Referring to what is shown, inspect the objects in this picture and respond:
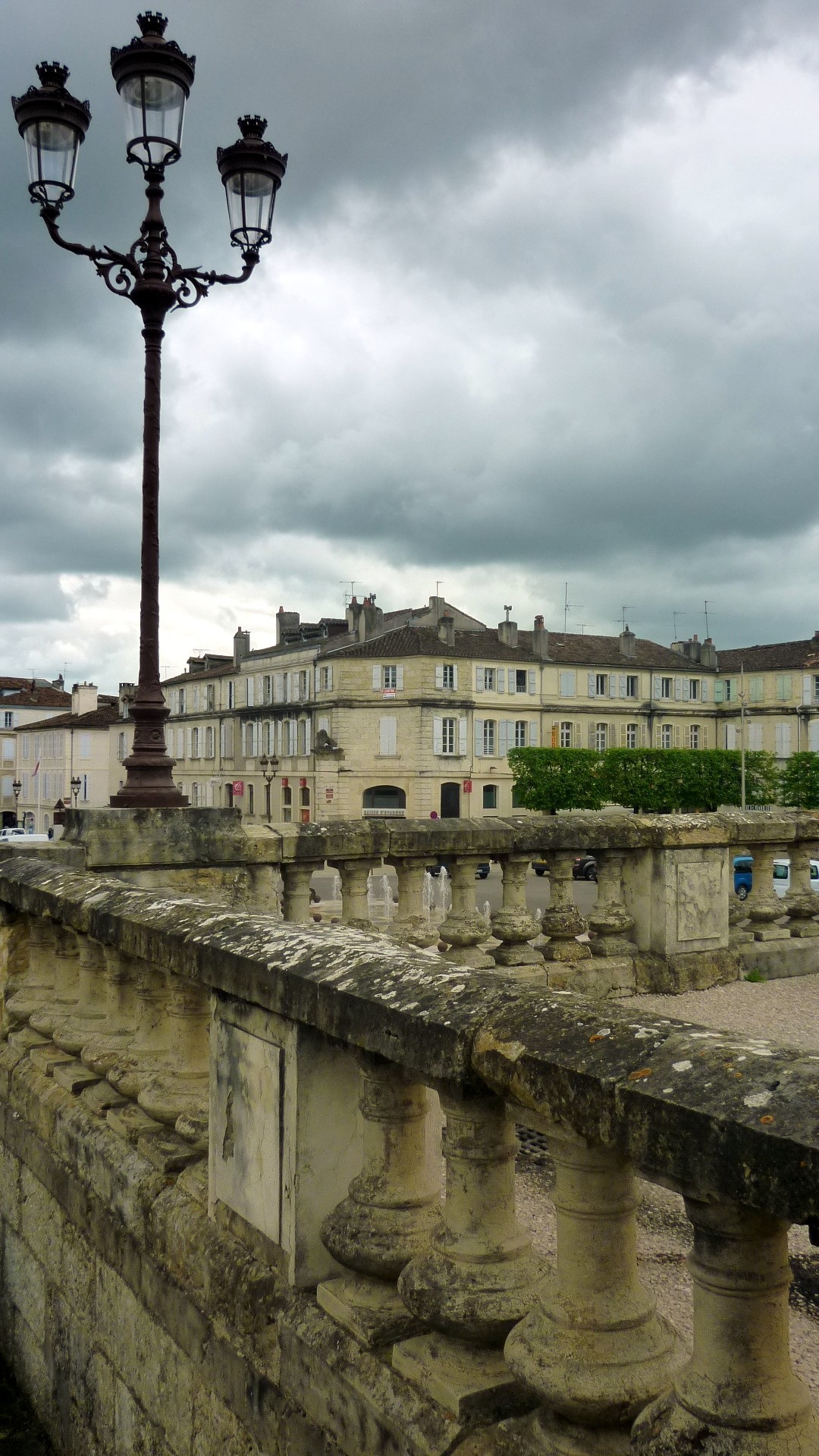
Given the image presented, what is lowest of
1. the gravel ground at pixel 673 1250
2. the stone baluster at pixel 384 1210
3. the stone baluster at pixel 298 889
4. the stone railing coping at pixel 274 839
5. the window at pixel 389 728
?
the gravel ground at pixel 673 1250

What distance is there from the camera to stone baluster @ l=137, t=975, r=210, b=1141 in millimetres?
3080

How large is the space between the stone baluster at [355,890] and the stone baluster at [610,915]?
4.46 feet

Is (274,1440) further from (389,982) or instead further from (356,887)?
(356,887)

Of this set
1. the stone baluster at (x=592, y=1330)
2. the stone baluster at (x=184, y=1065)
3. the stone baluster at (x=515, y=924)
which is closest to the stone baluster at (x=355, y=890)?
the stone baluster at (x=515, y=924)

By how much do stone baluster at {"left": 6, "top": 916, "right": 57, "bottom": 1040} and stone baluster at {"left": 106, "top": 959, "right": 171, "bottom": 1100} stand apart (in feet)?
3.96

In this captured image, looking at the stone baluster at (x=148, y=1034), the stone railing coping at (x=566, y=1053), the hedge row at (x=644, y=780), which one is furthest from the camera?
the hedge row at (x=644, y=780)

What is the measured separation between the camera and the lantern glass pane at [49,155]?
679cm

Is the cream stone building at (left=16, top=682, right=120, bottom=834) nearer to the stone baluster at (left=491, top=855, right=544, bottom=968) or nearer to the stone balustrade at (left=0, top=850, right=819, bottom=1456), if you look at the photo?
the stone baluster at (left=491, top=855, right=544, bottom=968)

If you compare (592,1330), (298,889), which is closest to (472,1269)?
(592,1330)

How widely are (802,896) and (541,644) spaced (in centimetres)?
5374

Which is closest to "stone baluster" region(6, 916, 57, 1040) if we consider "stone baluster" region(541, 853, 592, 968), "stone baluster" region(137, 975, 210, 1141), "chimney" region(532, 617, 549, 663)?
"stone baluster" region(137, 975, 210, 1141)

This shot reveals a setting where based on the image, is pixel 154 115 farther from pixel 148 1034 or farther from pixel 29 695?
pixel 29 695

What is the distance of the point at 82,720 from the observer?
7056 centimetres

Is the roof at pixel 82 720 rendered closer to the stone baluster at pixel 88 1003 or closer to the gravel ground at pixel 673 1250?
the stone baluster at pixel 88 1003
